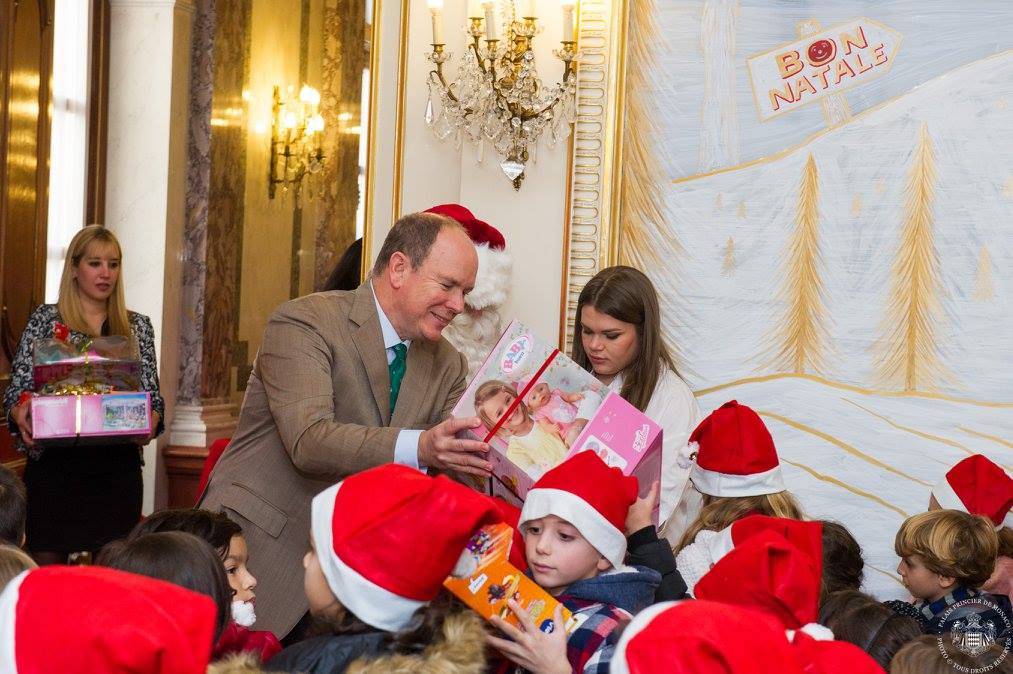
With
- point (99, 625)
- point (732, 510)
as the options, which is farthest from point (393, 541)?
point (732, 510)

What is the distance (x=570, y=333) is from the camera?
5535mm

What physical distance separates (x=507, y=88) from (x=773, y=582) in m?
3.32

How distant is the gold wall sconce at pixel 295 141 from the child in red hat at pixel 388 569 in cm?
655

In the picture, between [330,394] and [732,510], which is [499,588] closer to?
[330,394]

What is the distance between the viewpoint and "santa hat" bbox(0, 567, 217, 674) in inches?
60.3

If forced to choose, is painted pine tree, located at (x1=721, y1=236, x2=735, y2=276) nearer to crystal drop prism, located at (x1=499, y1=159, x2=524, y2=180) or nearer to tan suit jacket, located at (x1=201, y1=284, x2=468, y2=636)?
crystal drop prism, located at (x1=499, y1=159, x2=524, y2=180)

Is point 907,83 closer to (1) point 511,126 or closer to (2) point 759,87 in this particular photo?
(2) point 759,87

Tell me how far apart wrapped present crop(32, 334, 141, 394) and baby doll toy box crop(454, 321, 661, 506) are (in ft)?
7.22

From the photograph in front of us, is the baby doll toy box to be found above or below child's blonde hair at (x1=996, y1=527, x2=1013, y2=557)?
above

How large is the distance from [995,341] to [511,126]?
2350 millimetres

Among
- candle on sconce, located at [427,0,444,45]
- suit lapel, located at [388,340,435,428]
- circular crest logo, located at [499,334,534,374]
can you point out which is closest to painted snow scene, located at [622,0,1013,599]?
candle on sconce, located at [427,0,444,45]

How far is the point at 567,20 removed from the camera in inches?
206

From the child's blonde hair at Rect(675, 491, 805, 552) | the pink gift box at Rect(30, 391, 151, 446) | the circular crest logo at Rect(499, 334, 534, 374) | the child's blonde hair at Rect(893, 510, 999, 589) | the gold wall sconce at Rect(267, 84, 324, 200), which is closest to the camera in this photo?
the circular crest logo at Rect(499, 334, 534, 374)

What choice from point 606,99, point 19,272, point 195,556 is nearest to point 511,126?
point 606,99
